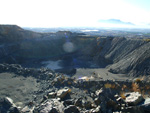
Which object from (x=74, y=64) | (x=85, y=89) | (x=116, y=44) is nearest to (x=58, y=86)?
(x=85, y=89)

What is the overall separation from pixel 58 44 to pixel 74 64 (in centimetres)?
1192

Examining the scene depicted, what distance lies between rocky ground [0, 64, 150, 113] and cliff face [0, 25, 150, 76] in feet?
35.9

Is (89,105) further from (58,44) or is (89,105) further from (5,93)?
(58,44)

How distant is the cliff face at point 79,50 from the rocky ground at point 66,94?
1094 cm

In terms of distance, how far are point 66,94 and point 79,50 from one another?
29.2m

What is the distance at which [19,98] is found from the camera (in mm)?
11297

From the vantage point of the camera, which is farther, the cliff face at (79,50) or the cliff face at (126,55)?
the cliff face at (79,50)

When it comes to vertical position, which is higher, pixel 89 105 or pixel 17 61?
pixel 89 105

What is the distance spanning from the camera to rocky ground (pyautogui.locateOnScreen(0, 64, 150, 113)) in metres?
6.62

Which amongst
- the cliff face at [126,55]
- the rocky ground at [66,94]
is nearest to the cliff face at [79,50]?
the cliff face at [126,55]

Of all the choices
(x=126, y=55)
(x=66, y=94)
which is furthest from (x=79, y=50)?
(x=66, y=94)

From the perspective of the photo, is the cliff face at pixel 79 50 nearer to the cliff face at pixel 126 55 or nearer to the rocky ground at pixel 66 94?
the cliff face at pixel 126 55

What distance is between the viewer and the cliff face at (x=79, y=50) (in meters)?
25.0

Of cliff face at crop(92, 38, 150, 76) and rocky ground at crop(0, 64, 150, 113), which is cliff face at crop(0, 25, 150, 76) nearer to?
cliff face at crop(92, 38, 150, 76)
